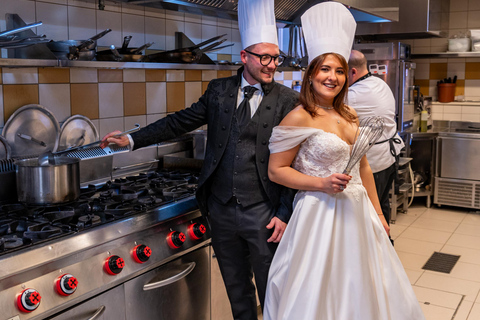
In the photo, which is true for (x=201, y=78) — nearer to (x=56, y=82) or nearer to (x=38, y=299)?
(x=56, y=82)

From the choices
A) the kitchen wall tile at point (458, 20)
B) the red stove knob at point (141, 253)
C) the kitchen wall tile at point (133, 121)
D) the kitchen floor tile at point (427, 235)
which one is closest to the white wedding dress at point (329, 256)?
the red stove knob at point (141, 253)

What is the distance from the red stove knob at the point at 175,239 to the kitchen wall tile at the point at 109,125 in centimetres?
99

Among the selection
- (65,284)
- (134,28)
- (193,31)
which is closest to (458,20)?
(193,31)

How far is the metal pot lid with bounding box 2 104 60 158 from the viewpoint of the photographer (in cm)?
267

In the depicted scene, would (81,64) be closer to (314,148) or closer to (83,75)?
(83,75)

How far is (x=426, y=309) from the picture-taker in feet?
11.8

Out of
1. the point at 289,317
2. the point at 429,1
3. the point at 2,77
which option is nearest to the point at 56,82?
the point at 2,77

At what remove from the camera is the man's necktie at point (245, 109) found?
242 centimetres

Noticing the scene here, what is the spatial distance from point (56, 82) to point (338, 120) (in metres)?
1.44

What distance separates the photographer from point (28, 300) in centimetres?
180

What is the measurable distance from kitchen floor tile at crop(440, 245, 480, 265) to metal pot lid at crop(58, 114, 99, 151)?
3072 mm

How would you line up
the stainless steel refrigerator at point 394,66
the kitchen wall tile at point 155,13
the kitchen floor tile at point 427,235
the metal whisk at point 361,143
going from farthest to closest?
the stainless steel refrigerator at point 394,66, the kitchen floor tile at point 427,235, the kitchen wall tile at point 155,13, the metal whisk at point 361,143

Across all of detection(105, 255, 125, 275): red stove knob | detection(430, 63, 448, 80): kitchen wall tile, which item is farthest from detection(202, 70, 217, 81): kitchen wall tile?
detection(430, 63, 448, 80): kitchen wall tile

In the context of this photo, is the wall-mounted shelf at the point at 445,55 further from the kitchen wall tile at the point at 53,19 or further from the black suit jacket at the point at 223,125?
the kitchen wall tile at the point at 53,19
